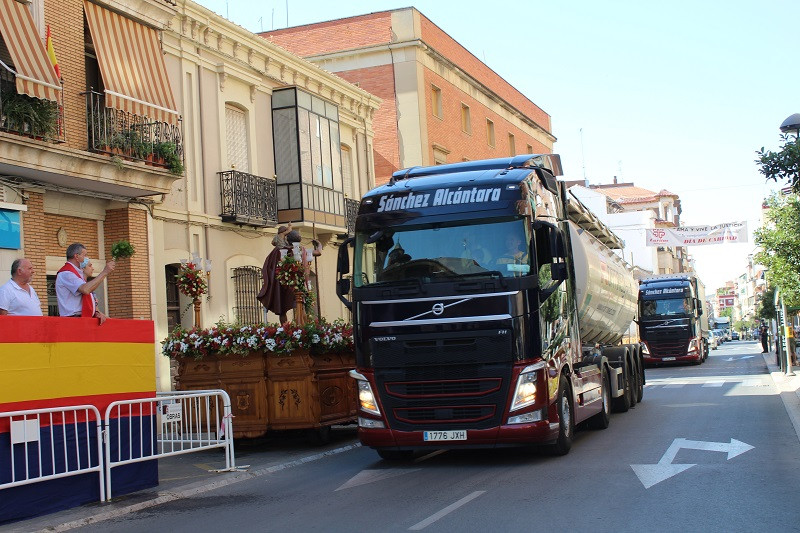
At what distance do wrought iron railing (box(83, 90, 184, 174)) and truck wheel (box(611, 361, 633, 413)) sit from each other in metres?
9.19

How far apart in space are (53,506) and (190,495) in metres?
1.50

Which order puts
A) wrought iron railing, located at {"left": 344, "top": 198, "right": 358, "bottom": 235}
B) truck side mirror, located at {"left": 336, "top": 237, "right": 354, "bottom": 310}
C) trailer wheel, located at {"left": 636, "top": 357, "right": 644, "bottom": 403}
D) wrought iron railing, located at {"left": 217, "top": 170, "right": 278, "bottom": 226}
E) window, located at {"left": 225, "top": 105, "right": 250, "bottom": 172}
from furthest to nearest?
wrought iron railing, located at {"left": 344, "top": 198, "right": 358, "bottom": 235}, window, located at {"left": 225, "top": 105, "right": 250, "bottom": 172}, wrought iron railing, located at {"left": 217, "top": 170, "right": 278, "bottom": 226}, trailer wheel, located at {"left": 636, "top": 357, "right": 644, "bottom": 403}, truck side mirror, located at {"left": 336, "top": 237, "right": 354, "bottom": 310}

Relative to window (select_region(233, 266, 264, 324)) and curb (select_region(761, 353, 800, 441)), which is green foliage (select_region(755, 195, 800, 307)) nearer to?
curb (select_region(761, 353, 800, 441))

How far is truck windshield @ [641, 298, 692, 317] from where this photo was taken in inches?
1462

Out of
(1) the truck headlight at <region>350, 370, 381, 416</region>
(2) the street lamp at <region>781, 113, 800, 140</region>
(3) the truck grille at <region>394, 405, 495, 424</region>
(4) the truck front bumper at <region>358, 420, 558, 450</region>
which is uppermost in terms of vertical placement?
(2) the street lamp at <region>781, 113, 800, 140</region>

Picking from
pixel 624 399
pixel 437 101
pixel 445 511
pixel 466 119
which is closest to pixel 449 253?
pixel 445 511

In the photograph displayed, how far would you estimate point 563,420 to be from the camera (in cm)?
1117

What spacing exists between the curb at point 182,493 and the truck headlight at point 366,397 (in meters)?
1.40

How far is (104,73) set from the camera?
16969mm

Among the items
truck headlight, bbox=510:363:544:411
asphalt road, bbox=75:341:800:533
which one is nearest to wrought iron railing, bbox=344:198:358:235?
asphalt road, bbox=75:341:800:533

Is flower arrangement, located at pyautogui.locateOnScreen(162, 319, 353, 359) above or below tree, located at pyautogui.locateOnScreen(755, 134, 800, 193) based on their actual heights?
below

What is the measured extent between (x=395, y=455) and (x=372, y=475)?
4.64 ft

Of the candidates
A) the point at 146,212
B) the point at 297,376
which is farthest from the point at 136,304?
the point at 297,376

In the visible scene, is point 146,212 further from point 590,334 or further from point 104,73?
point 590,334
